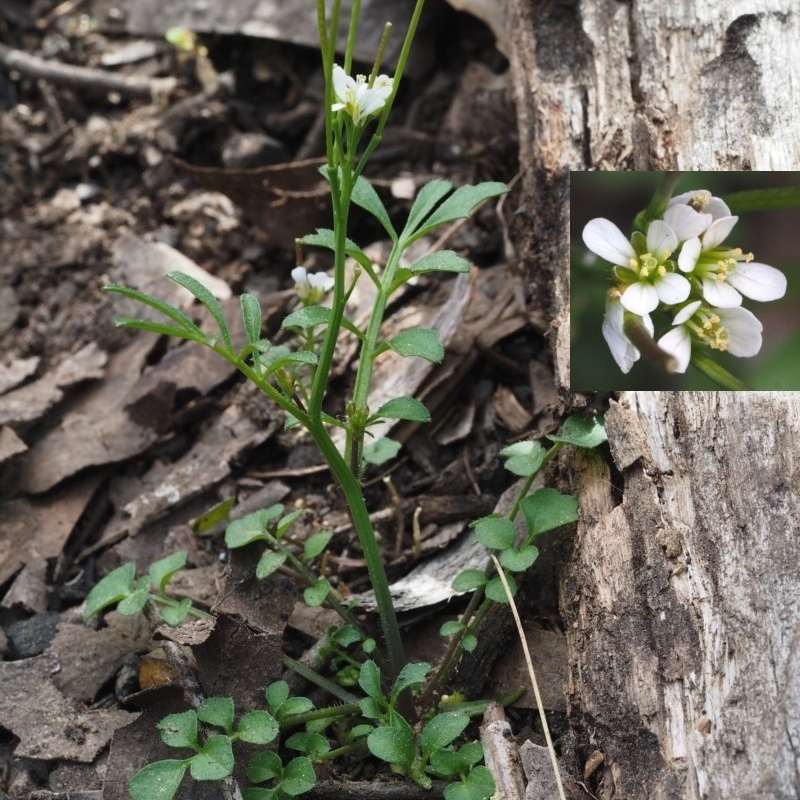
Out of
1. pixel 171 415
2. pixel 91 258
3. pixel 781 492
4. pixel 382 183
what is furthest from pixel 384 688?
pixel 91 258

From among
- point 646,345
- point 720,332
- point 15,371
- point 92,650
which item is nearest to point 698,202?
point 720,332

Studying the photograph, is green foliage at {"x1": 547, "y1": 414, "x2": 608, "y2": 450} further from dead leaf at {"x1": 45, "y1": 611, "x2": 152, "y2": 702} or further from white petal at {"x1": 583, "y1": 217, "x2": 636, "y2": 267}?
dead leaf at {"x1": 45, "y1": 611, "x2": 152, "y2": 702}

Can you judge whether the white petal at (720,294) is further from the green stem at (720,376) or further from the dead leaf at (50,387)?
the dead leaf at (50,387)

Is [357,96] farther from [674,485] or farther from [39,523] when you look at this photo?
[39,523]

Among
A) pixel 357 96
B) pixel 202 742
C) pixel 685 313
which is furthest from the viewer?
pixel 685 313

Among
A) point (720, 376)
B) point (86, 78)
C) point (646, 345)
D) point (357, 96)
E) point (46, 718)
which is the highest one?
point (86, 78)

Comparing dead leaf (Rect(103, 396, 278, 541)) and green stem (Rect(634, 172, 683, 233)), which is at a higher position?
green stem (Rect(634, 172, 683, 233))

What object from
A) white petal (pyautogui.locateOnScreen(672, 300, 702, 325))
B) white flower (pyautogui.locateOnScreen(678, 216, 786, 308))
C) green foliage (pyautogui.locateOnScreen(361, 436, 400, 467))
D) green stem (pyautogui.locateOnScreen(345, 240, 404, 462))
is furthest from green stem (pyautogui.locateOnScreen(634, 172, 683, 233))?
green foliage (pyautogui.locateOnScreen(361, 436, 400, 467))

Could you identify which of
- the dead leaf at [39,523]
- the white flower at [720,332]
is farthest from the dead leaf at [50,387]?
the white flower at [720,332]
